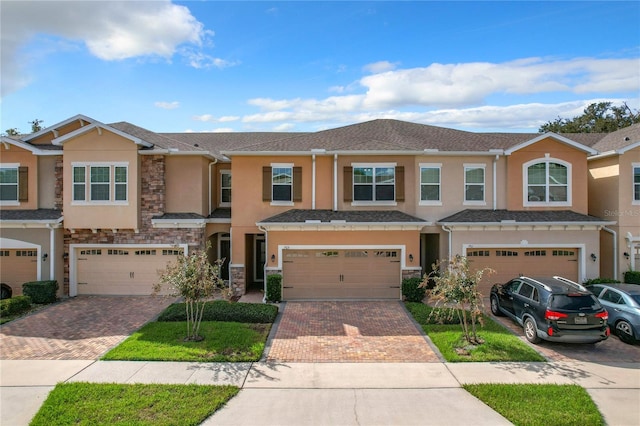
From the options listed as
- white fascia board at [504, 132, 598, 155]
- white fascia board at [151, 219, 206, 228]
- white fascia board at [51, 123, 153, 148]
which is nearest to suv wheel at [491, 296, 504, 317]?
white fascia board at [504, 132, 598, 155]

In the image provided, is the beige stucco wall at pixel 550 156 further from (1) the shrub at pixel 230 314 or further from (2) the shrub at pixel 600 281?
(1) the shrub at pixel 230 314

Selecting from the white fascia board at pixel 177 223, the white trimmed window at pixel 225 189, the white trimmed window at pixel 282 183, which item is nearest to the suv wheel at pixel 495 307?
the white trimmed window at pixel 282 183

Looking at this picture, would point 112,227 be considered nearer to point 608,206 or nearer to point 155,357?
point 155,357

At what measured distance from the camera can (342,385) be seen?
26.9ft

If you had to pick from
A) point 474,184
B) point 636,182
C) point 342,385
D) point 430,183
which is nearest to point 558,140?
point 636,182

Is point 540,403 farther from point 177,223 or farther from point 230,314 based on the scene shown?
point 177,223

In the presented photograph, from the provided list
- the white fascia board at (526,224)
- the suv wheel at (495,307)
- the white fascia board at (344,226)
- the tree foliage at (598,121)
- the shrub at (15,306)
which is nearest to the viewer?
the suv wheel at (495,307)

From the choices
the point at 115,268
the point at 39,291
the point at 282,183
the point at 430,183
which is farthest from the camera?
the point at 282,183

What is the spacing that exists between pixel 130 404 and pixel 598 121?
141 feet

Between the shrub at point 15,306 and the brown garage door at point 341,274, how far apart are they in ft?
30.2

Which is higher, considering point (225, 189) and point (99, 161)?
point (99, 161)

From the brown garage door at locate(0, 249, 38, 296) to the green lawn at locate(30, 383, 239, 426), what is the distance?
10.2 metres

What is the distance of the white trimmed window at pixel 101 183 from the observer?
15.8 meters

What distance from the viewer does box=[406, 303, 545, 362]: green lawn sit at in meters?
9.52
